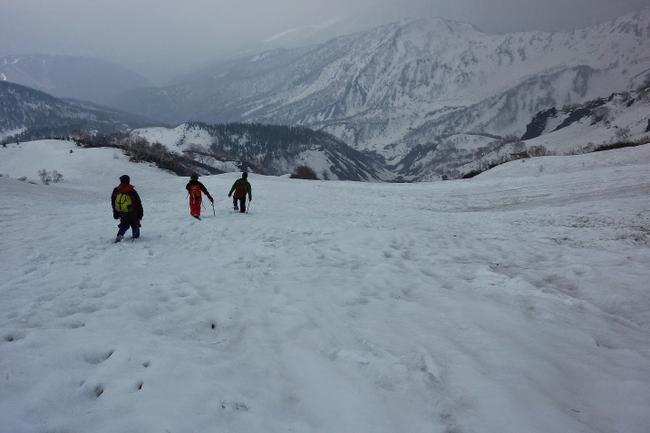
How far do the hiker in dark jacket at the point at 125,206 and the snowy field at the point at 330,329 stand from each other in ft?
2.57

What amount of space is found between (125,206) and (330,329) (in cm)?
944

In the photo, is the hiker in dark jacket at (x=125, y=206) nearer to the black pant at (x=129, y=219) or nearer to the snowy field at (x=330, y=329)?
the black pant at (x=129, y=219)

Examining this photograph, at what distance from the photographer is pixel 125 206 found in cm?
1160

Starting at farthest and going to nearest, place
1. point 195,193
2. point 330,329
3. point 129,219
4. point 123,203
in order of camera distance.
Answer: point 195,193 < point 129,219 < point 123,203 < point 330,329

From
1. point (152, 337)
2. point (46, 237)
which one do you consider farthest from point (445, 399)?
point (46, 237)

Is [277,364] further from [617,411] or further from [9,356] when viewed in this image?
[617,411]

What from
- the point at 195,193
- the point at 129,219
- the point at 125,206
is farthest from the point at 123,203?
the point at 195,193

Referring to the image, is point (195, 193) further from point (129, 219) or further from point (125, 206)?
point (125, 206)

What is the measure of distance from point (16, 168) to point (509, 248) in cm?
9553

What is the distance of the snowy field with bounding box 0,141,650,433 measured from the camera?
3.90 metres

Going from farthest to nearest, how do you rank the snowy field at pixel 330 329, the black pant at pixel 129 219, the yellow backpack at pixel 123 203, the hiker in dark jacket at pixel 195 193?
1. the hiker in dark jacket at pixel 195 193
2. the black pant at pixel 129 219
3. the yellow backpack at pixel 123 203
4. the snowy field at pixel 330 329

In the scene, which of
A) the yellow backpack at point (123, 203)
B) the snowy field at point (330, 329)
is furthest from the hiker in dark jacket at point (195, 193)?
the yellow backpack at point (123, 203)

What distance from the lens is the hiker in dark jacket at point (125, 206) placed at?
11573mm

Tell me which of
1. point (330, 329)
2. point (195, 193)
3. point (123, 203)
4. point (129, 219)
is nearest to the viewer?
point (330, 329)
